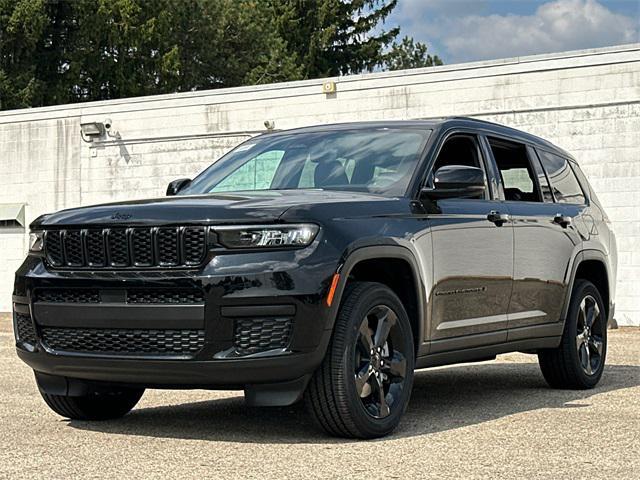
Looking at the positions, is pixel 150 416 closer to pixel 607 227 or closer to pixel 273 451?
pixel 273 451

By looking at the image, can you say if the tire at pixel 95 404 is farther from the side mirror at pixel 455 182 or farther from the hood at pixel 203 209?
the side mirror at pixel 455 182

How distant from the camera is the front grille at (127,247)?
20.3 feet

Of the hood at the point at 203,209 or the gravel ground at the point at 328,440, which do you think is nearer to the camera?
the gravel ground at the point at 328,440

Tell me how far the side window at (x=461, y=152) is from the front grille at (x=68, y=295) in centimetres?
260

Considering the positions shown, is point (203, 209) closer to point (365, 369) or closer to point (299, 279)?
point (299, 279)

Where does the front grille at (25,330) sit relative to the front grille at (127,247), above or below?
→ below

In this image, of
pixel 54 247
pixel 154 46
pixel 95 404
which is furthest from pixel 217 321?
pixel 154 46

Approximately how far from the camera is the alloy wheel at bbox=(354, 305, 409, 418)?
6484 mm

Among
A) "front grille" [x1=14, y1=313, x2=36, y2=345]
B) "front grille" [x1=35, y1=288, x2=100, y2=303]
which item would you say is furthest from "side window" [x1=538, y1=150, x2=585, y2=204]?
Result: "front grille" [x1=14, y1=313, x2=36, y2=345]

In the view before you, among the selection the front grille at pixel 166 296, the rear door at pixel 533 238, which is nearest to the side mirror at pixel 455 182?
the rear door at pixel 533 238

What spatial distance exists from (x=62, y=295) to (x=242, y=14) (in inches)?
1896

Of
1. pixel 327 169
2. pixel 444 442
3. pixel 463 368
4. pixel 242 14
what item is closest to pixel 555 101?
pixel 463 368

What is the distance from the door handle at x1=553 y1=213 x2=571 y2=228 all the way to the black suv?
552 millimetres

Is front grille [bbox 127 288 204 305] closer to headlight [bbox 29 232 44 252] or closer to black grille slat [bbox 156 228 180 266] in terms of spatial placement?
black grille slat [bbox 156 228 180 266]
